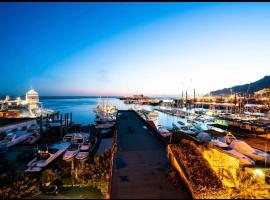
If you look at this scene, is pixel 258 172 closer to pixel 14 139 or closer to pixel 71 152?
pixel 71 152

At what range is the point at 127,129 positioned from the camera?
18.9 meters

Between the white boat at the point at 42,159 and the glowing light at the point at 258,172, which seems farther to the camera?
the white boat at the point at 42,159

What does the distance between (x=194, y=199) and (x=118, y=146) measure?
6889 millimetres

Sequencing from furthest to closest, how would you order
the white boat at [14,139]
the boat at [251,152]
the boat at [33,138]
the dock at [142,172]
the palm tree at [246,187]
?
the boat at [33,138] → the white boat at [14,139] → the boat at [251,152] → the palm tree at [246,187] → the dock at [142,172]

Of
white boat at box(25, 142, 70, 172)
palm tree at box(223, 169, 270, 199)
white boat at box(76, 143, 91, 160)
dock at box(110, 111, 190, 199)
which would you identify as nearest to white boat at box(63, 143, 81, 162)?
white boat at box(76, 143, 91, 160)

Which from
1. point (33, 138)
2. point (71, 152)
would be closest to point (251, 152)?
point (71, 152)

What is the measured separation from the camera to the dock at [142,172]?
783 centimetres

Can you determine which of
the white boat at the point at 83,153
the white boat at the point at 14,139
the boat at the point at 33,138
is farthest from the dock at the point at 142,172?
the boat at the point at 33,138

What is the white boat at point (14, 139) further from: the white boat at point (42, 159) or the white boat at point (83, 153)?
the white boat at point (83, 153)

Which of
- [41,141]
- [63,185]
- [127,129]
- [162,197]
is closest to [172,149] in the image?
[162,197]

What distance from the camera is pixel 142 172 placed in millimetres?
9578

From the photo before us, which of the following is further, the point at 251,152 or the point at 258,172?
the point at 251,152

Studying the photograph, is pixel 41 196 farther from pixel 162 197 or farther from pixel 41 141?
pixel 41 141

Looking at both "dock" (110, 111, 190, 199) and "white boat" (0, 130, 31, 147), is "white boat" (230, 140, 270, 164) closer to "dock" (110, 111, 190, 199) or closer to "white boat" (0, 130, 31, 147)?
"dock" (110, 111, 190, 199)
